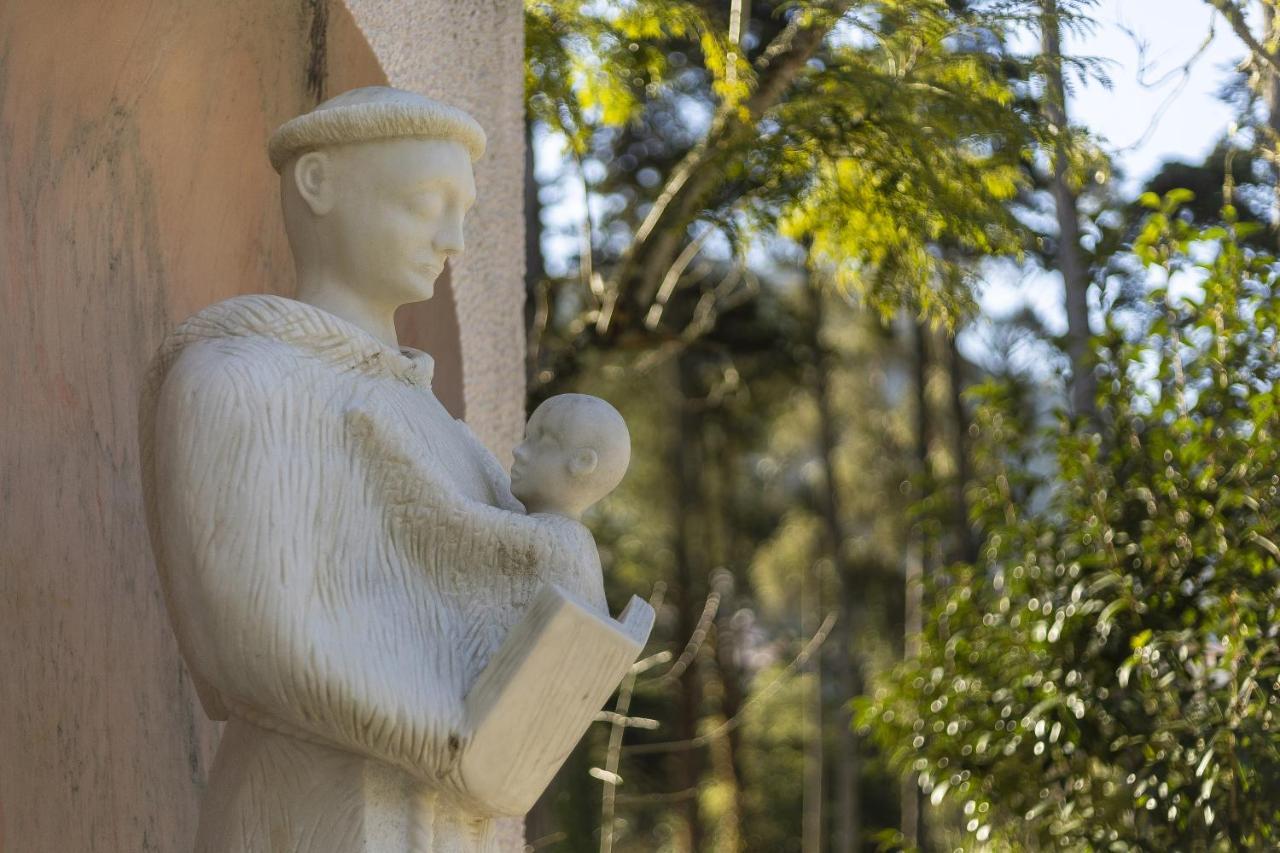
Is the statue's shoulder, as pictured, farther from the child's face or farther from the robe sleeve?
the child's face

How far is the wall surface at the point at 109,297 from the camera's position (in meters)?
2.59

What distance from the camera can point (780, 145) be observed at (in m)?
5.73

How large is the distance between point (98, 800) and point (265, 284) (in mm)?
1029

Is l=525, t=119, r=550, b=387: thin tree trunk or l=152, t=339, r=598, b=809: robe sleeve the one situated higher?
l=525, t=119, r=550, b=387: thin tree trunk

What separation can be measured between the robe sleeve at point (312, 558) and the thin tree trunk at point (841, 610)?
442 inches

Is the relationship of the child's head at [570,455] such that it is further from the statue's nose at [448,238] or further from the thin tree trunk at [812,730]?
the thin tree trunk at [812,730]

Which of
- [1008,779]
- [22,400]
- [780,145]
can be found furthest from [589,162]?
[22,400]

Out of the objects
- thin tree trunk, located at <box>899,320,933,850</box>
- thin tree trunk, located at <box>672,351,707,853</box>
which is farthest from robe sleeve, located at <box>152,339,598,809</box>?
thin tree trunk, located at <box>672,351,707,853</box>

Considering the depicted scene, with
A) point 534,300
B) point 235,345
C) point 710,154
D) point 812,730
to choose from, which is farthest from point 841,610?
point 235,345

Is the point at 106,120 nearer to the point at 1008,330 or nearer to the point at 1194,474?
the point at 1194,474

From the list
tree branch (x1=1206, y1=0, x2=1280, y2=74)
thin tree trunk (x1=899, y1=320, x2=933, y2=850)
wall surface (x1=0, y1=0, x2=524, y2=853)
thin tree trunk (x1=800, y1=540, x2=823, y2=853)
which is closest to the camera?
wall surface (x1=0, y1=0, x2=524, y2=853)

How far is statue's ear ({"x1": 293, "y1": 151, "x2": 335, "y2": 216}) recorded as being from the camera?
2.22 m

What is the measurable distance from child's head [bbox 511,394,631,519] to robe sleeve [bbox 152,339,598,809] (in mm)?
101

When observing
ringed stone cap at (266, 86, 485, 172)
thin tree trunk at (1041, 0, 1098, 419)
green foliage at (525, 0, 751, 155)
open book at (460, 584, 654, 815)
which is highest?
green foliage at (525, 0, 751, 155)
